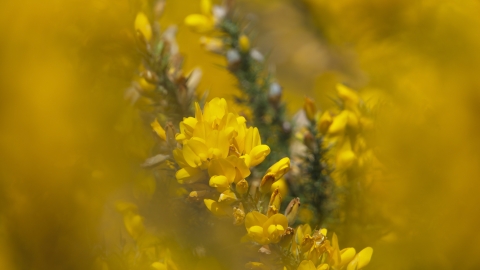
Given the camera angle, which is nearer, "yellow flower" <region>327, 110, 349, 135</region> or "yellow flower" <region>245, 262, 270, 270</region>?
"yellow flower" <region>245, 262, 270, 270</region>

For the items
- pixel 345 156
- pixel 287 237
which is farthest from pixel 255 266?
pixel 345 156

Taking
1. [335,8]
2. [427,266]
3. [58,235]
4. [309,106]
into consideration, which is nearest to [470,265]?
[427,266]

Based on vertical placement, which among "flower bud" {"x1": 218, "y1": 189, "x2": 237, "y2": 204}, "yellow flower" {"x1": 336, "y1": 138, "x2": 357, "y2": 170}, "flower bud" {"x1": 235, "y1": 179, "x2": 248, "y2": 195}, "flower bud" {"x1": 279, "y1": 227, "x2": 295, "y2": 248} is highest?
"yellow flower" {"x1": 336, "y1": 138, "x2": 357, "y2": 170}

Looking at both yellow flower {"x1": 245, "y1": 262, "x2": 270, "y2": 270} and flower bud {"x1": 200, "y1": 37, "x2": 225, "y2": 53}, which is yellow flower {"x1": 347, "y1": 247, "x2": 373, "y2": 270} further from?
flower bud {"x1": 200, "y1": 37, "x2": 225, "y2": 53}

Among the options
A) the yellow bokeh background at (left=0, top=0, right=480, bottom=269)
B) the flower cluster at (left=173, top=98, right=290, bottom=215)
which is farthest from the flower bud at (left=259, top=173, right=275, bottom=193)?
the yellow bokeh background at (left=0, top=0, right=480, bottom=269)

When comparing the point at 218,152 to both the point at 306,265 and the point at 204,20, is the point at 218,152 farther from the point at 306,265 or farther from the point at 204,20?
the point at 204,20

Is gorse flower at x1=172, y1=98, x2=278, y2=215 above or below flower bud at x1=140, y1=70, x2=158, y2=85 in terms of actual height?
below
